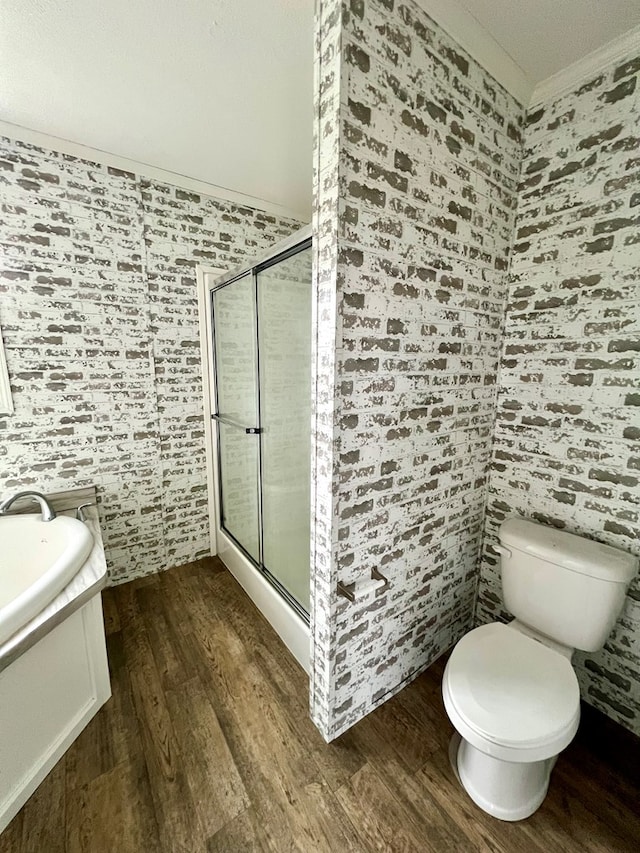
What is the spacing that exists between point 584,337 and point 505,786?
1620mm

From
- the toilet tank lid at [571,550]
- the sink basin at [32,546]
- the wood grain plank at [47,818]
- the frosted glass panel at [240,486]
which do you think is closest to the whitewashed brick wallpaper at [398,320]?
the toilet tank lid at [571,550]

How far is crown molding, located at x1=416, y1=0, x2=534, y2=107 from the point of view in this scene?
1055 millimetres

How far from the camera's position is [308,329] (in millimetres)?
1559

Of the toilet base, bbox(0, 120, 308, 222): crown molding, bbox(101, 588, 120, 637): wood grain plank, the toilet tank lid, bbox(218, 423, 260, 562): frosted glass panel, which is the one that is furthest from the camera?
bbox(218, 423, 260, 562): frosted glass panel

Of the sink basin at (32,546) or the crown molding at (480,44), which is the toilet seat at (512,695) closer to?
the sink basin at (32,546)

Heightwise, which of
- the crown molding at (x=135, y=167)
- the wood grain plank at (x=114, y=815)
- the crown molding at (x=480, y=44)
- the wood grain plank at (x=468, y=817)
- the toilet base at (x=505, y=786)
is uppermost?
the crown molding at (x=480, y=44)

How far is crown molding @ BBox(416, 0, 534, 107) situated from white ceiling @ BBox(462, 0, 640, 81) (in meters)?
0.02

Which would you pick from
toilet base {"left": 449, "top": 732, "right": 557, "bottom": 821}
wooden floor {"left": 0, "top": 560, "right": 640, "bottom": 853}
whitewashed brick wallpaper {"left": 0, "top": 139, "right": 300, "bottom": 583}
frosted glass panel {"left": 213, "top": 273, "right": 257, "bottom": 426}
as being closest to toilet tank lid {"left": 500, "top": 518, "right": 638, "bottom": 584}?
toilet base {"left": 449, "top": 732, "right": 557, "bottom": 821}

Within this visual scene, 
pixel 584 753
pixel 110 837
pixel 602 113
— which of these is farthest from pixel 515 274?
pixel 110 837

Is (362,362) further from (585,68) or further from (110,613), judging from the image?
(110,613)

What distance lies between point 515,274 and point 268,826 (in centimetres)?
227

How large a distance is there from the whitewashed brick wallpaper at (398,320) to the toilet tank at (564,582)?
276 mm

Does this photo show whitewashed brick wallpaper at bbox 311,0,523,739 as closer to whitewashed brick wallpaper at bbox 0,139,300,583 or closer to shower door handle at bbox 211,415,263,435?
shower door handle at bbox 211,415,263,435

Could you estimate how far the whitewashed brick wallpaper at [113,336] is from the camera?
169 centimetres
